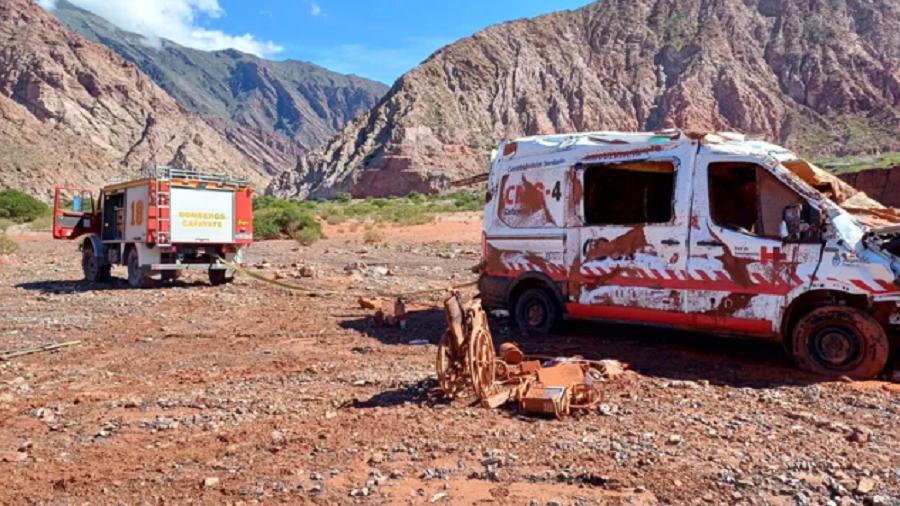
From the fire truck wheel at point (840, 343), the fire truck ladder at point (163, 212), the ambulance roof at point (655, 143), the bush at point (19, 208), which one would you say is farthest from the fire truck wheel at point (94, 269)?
the bush at point (19, 208)

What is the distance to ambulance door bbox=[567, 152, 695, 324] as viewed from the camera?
8086mm

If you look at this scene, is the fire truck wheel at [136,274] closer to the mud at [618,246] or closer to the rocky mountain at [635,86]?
the mud at [618,246]

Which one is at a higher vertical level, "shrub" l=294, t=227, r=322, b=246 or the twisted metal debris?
"shrub" l=294, t=227, r=322, b=246

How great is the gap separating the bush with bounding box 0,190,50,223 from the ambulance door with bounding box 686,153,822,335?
48.6 m

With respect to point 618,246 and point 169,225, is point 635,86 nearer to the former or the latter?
point 169,225

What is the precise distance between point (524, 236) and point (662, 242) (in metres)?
2.06

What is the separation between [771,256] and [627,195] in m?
3.09

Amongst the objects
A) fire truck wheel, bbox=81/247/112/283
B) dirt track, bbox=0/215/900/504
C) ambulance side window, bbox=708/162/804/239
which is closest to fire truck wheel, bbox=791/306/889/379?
dirt track, bbox=0/215/900/504

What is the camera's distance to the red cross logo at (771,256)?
725cm

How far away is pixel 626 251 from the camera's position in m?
8.55

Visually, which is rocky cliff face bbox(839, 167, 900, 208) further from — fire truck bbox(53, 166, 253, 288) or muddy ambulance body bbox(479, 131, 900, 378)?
fire truck bbox(53, 166, 253, 288)

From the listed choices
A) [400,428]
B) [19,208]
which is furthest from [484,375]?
[19,208]

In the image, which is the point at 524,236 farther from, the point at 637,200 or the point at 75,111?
the point at 75,111

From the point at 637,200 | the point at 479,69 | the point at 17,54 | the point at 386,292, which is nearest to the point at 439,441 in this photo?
the point at 637,200
